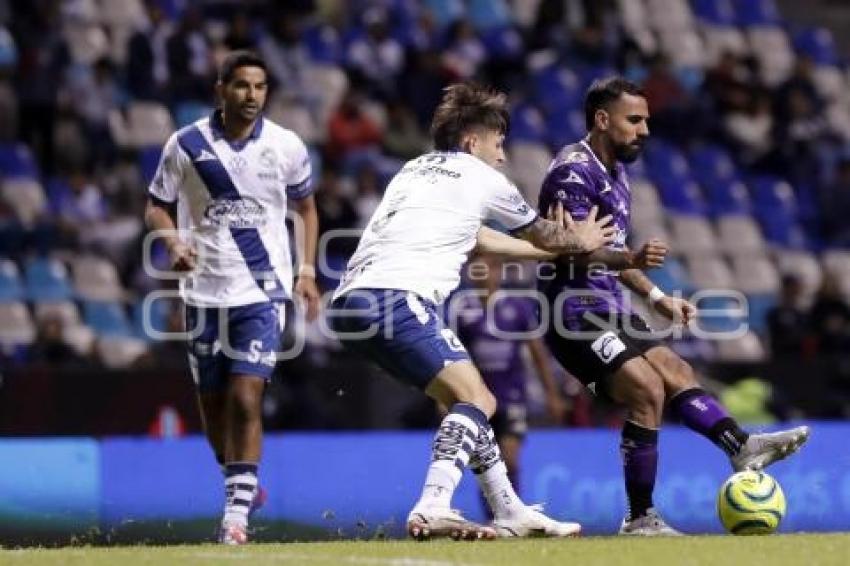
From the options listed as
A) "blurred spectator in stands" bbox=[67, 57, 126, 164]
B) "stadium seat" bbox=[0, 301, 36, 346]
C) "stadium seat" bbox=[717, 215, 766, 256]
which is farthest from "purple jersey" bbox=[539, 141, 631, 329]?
"stadium seat" bbox=[717, 215, 766, 256]

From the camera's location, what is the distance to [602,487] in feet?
48.2

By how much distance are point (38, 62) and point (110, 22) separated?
1.65m

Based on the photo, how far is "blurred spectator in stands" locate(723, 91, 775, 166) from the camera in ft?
76.7

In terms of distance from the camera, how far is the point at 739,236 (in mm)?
A: 22281

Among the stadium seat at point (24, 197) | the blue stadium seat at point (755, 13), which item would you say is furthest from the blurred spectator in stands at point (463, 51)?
the stadium seat at point (24, 197)

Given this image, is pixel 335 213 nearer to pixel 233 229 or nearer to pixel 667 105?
pixel 667 105

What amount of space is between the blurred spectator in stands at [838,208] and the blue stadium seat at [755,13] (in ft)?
12.4

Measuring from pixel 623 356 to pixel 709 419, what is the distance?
567mm

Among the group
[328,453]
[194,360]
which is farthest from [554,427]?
[194,360]

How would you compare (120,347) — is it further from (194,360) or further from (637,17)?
(637,17)

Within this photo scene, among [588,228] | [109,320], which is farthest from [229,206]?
[109,320]

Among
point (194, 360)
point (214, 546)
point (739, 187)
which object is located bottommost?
point (214, 546)

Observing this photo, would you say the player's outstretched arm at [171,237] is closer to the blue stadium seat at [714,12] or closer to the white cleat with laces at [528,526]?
the white cleat with laces at [528,526]

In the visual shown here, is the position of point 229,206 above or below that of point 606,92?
below
